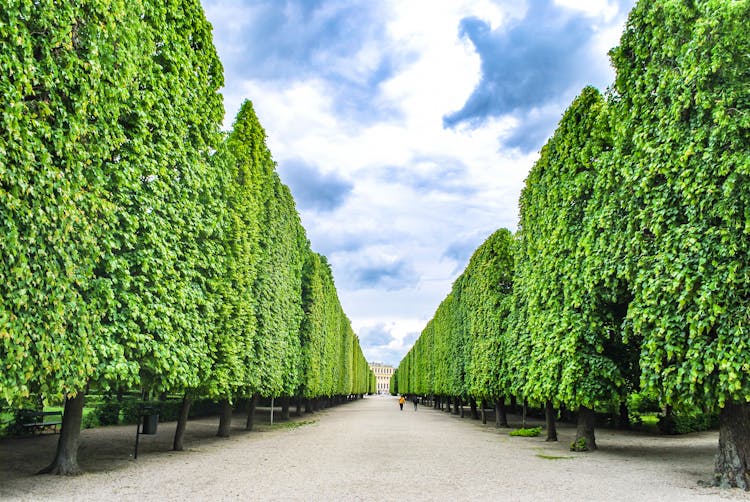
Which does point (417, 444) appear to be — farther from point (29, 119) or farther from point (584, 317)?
point (29, 119)

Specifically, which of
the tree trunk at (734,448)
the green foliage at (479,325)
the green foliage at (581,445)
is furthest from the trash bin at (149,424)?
the green foliage at (479,325)

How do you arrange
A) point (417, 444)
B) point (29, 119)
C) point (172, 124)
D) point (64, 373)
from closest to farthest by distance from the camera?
point (29, 119), point (64, 373), point (172, 124), point (417, 444)

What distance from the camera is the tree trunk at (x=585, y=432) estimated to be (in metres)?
16.3

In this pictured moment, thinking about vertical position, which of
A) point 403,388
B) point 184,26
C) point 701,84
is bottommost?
point 403,388

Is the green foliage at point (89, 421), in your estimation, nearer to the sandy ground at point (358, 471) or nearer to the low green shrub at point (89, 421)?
the low green shrub at point (89, 421)

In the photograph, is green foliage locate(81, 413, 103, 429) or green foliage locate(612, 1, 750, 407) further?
green foliage locate(81, 413, 103, 429)

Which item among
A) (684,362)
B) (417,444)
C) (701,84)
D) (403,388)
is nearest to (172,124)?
(701,84)

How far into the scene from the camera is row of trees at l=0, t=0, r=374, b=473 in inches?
304

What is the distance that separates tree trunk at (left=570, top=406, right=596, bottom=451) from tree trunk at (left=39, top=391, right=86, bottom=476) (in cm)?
1412

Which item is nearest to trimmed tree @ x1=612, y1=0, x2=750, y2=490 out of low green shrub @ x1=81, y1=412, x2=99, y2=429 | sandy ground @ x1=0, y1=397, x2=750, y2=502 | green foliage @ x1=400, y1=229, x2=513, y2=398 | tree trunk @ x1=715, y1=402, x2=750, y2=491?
tree trunk @ x1=715, y1=402, x2=750, y2=491

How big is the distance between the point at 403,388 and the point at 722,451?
294 ft

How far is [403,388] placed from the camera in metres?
96.8

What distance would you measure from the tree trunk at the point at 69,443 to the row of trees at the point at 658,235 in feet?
39.9

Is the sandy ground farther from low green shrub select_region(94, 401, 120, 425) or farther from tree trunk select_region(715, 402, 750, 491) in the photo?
low green shrub select_region(94, 401, 120, 425)
